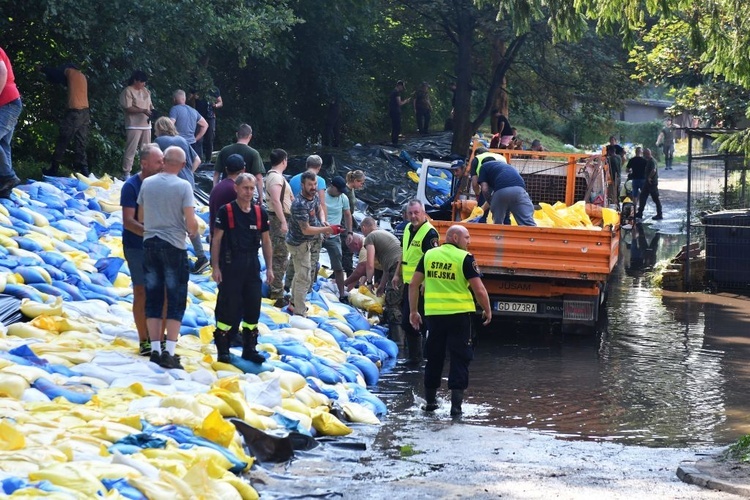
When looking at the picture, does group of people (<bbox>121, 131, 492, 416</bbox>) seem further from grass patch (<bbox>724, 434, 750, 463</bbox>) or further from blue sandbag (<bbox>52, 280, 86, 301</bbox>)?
grass patch (<bbox>724, 434, 750, 463</bbox>)

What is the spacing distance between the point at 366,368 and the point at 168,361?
255 centimetres

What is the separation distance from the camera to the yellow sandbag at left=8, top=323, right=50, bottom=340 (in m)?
→ 9.49

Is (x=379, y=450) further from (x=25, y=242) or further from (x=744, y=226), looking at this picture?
(x=744, y=226)

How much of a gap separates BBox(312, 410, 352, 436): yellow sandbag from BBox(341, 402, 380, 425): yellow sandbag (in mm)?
416

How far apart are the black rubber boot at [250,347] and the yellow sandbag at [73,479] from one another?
374 centimetres

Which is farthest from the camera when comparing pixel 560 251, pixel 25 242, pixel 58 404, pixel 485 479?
pixel 560 251

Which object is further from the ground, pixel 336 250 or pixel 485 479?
pixel 336 250

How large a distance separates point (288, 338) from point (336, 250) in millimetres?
3031

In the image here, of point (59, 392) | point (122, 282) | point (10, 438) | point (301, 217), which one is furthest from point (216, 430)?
point (301, 217)

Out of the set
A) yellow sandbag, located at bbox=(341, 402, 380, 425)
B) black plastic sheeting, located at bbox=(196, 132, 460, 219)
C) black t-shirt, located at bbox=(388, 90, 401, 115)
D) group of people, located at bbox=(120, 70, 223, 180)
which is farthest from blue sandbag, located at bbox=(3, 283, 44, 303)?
black t-shirt, located at bbox=(388, 90, 401, 115)

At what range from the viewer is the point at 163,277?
9453 millimetres

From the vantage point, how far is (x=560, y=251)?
13.6 metres

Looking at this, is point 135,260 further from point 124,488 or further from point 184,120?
point 184,120

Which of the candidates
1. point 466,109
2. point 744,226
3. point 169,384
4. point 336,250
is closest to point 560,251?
point 336,250
